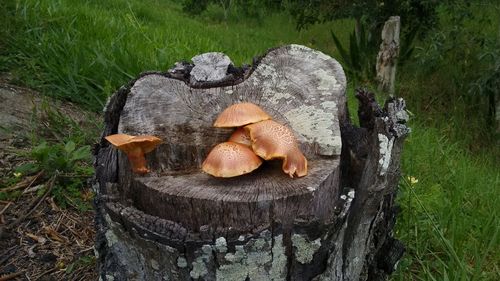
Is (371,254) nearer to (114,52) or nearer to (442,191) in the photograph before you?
(442,191)

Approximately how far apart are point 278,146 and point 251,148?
0.37 ft

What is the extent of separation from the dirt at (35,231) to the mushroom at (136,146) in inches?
36.9

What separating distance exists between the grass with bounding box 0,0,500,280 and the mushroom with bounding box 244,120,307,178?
862 mm

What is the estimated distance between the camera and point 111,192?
2.00 metres

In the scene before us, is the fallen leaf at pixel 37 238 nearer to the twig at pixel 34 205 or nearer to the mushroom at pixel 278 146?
the twig at pixel 34 205

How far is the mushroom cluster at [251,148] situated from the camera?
6.47 feet

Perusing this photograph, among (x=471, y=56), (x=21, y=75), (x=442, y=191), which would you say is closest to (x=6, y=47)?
(x=21, y=75)

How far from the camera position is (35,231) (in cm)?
303

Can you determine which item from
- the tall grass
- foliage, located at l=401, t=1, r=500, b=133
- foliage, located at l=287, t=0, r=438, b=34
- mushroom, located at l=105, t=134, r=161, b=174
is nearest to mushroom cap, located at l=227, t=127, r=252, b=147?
Result: mushroom, located at l=105, t=134, r=161, b=174

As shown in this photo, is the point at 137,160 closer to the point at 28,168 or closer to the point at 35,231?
the point at 35,231

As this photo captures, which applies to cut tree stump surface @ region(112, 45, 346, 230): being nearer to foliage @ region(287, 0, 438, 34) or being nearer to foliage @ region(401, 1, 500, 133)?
foliage @ region(401, 1, 500, 133)

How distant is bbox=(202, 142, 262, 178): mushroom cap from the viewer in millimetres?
1952

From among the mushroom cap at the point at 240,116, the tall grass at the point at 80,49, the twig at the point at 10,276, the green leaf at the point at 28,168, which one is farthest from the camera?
the tall grass at the point at 80,49

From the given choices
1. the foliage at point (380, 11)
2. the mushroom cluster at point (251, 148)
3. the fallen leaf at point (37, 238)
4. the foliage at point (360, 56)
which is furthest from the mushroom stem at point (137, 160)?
the foliage at point (380, 11)
